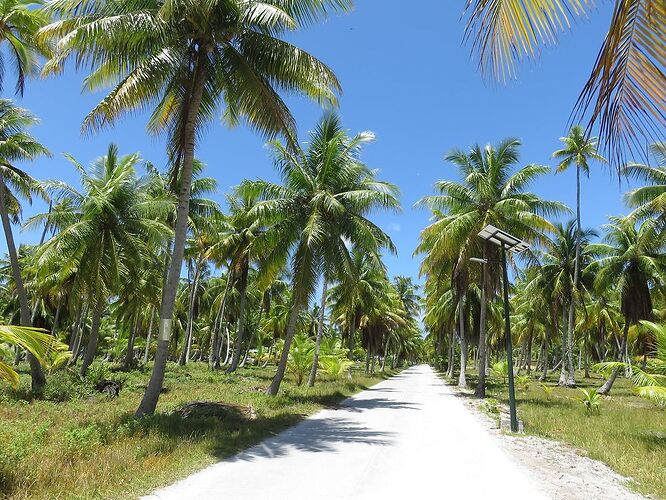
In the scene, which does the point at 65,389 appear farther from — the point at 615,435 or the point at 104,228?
the point at 615,435

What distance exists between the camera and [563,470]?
312 inches

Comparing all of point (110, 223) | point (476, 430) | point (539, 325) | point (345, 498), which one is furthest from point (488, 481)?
point (539, 325)

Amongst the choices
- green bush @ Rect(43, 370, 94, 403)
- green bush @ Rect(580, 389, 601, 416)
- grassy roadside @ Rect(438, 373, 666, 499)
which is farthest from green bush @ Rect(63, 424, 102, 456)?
green bush @ Rect(580, 389, 601, 416)

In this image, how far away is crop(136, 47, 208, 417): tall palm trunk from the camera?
35.4 ft

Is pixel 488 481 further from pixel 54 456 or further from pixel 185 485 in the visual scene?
pixel 54 456

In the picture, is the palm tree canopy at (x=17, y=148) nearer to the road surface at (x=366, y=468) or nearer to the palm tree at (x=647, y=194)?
the road surface at (x=366, y=468)

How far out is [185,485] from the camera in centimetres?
612

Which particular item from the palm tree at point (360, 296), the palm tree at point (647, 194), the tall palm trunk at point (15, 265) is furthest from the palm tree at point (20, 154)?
the palm tree at point (647, 194)

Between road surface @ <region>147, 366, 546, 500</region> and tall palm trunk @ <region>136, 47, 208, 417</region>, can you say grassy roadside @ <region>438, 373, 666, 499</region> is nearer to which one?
road surface @ <region>147, 366, 546, 500</region>

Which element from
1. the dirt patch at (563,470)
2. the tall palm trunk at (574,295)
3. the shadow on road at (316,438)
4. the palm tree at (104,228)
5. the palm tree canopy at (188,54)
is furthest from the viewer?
the tall palm trunk at (574,295)

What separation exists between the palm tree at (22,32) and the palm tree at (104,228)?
3734 millimetres

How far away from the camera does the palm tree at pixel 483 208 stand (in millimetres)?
20656

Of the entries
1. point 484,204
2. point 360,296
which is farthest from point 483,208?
point 360,296

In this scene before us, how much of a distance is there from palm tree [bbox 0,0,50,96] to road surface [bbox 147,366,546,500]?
42.6 feet
